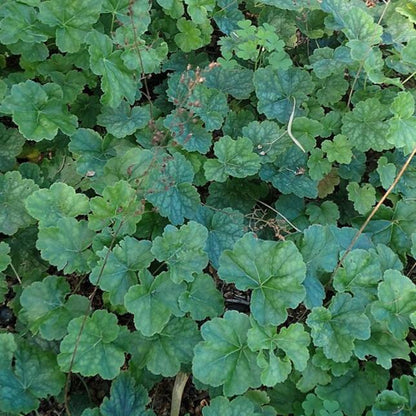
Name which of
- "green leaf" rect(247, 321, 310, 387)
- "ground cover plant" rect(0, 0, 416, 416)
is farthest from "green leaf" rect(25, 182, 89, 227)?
"green leaf" rect(247, 321, 310, 387)

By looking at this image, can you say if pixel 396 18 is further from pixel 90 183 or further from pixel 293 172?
pixel 90 183

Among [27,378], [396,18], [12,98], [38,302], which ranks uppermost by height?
[396,18]

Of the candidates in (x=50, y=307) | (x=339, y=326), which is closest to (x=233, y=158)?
(x=339, y=326)

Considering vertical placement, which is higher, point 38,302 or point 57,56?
point 57,56

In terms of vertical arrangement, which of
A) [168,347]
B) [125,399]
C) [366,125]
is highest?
[366,125]

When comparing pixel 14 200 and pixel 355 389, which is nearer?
pixel 355 389

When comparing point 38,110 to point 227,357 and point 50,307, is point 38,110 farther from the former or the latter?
point 227,357

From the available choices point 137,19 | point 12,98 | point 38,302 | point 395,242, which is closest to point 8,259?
point 38,302
